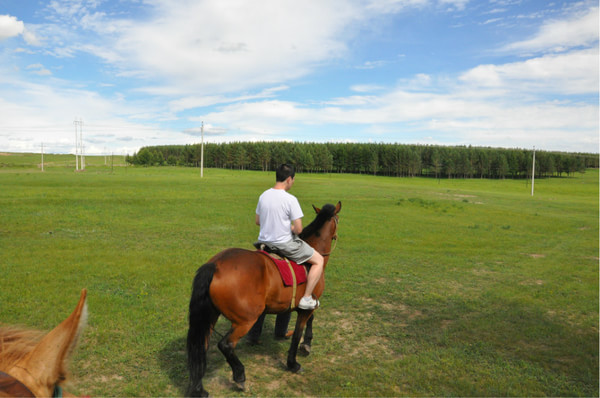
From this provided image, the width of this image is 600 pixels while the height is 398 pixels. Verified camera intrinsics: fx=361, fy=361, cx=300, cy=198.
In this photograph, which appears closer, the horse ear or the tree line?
the horse ear

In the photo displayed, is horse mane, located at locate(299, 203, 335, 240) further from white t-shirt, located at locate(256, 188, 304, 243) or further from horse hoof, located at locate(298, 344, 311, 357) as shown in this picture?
horse hoof, located at locate(298, 344, 311, 357)

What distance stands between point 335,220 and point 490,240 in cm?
1452

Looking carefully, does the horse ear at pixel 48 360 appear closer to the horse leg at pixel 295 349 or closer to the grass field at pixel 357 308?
the grass field at pixel 357 308

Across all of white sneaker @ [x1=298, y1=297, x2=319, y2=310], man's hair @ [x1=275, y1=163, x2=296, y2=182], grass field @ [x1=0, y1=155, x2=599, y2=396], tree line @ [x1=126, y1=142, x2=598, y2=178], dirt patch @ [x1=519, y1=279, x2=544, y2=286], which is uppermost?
tree line @ [x1=126, y1=142, x2=598, y2=178]

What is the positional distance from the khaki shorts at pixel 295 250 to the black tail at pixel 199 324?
1.19 m

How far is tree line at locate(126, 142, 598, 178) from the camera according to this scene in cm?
11275

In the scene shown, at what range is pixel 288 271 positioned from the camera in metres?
5.58

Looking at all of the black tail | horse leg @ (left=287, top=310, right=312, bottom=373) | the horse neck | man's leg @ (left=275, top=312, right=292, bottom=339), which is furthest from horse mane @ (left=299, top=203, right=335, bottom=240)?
the black tail

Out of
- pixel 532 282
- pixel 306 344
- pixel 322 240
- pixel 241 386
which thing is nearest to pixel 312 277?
pixel 322 240

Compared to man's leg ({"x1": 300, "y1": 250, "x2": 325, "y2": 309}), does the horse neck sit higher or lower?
higher

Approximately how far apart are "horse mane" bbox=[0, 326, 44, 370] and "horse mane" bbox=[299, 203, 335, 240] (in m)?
5.02

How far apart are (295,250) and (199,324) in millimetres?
1783

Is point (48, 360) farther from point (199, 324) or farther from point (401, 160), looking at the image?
point (401, 160)

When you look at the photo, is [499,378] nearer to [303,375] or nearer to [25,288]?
[303,375]
